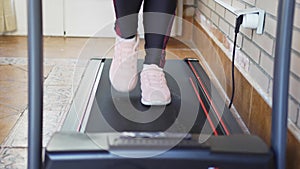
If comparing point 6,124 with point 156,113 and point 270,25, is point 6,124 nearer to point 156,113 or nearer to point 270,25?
point 156,113

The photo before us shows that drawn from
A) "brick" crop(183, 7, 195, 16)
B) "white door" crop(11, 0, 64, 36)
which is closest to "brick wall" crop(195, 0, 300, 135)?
"brick" crop(183, 7, 195, 16)

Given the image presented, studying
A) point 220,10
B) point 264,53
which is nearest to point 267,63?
point 264,53

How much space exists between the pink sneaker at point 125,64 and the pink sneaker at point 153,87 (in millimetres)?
51

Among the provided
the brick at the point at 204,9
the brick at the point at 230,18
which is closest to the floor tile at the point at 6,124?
the brick at the point at 230,18

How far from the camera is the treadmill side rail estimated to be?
3.16ft

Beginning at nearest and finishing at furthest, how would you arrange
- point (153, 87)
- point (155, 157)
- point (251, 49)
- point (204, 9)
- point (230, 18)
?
point (155, 157), point (153, 87), point (251, 49), point (230, 18), point (204, 9)

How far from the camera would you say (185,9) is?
321 centimetres

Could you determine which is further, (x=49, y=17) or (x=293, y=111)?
(x=49, y=17)

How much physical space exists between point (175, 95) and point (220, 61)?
1.92 ft

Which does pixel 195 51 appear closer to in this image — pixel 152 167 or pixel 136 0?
pixel 136 0

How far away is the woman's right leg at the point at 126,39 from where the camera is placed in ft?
5.22

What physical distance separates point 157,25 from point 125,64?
0.19 metres

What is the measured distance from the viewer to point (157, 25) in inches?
63.4

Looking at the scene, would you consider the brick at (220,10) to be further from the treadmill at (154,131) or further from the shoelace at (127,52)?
the shoelace at (127,52)
